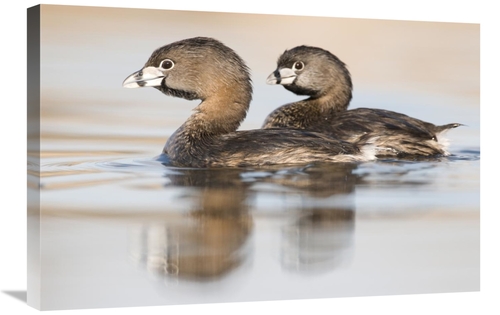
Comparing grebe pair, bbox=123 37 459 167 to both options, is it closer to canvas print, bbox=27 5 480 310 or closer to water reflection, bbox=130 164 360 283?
canvas print, bbox=27 5 480 310

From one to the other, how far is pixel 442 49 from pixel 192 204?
2443mm

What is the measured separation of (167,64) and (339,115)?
1.40 m

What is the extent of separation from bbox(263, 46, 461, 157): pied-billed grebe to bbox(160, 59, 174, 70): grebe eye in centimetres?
89

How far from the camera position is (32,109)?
25.8 ft

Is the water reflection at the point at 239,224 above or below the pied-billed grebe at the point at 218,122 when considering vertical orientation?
below

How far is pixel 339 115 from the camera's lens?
8.91 m

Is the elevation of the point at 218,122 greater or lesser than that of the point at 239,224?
greater

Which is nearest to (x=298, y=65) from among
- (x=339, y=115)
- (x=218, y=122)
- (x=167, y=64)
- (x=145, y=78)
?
(x=339, y=115)

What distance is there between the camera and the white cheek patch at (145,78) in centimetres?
825

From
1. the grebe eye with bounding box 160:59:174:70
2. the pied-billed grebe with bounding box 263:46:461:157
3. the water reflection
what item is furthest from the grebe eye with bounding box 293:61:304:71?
the grebe eye with bounding box 160:59:174:70

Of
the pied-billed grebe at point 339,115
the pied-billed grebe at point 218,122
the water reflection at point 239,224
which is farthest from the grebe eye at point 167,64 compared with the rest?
the pied-billed grebe at point 339,115

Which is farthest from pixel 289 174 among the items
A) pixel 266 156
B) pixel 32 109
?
pixel 32 109

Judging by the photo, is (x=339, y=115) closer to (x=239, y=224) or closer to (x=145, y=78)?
(x=239, y=224)

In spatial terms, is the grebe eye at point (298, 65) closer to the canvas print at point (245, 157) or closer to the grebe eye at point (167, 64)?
the canvas print at point (245, 157)
